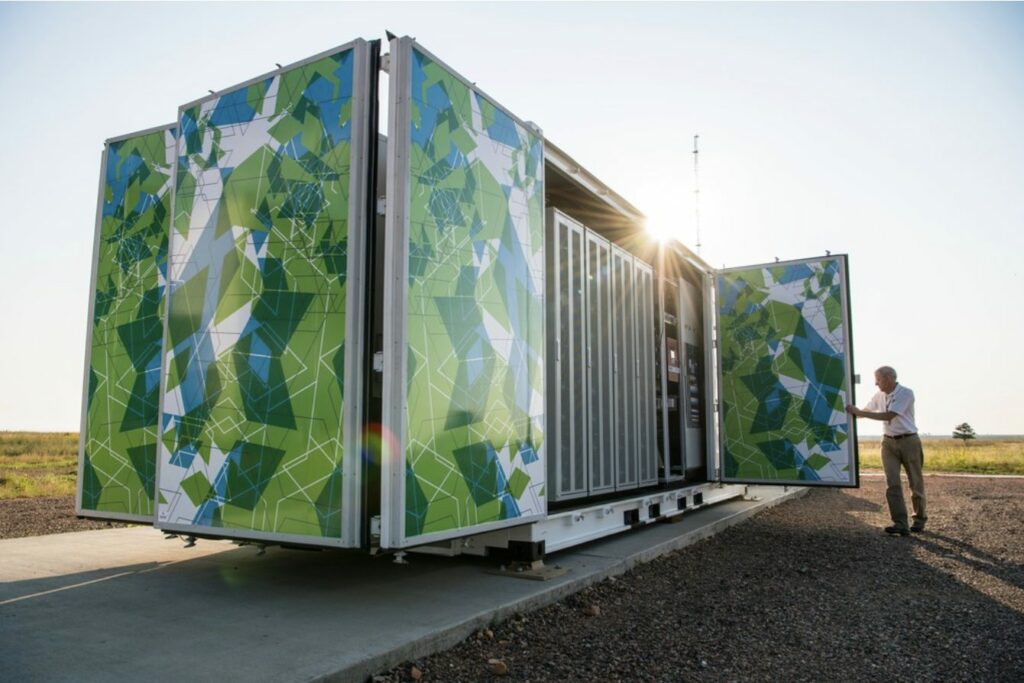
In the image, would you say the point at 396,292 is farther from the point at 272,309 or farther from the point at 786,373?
the point at 786,373

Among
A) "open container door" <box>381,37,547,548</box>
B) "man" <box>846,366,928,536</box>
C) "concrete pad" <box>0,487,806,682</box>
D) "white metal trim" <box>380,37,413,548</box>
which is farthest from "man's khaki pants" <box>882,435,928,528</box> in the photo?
"white metal trim" <box>380,37,413,548</box>

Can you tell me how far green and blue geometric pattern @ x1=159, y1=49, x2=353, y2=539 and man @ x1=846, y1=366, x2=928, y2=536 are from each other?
5971 mm

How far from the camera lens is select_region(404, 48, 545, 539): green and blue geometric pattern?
3.63 meters

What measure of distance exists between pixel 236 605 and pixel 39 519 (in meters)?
4.76

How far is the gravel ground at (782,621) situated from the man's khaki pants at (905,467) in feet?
1.09

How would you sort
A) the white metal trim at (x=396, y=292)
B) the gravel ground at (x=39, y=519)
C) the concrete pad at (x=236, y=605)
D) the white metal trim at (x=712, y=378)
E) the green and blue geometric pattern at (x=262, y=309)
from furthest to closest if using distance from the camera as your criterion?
the white metal trim at (x=712, y=378), the gravel ground at (x=39, y=519), the green and blue geometric pattern at (x=262, y=309), the white metal trim at (x=396, y=292), the concrete pad at (x=236, y=605)

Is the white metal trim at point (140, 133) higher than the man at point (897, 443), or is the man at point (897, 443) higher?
the white metal trim at point (140, 133)

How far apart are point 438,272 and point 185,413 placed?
5.62 ft

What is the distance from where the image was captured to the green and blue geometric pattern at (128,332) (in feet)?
15.1

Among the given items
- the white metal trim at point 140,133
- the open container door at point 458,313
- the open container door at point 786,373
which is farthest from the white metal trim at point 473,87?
the open container door at point 786,373

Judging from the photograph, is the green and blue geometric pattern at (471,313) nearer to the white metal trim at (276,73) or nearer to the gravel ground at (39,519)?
the white metal trim at (276,73)

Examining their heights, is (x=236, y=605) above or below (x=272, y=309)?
below

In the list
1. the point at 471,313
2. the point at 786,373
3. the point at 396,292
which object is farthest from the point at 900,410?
the point at 396,292

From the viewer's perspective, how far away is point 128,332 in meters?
4.75
